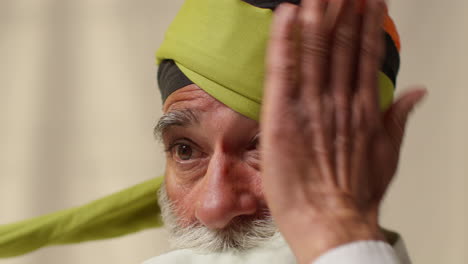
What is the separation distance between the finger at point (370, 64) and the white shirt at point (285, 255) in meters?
0.18

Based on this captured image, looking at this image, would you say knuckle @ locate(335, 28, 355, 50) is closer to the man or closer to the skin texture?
the man

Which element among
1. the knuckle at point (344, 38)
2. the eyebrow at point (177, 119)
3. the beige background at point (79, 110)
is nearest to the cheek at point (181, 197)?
the eyebrow at point (177, 119)

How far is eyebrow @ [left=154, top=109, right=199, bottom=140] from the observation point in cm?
107

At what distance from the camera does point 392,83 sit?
3.71ft

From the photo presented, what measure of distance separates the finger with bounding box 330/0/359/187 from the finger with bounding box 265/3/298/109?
6 cm

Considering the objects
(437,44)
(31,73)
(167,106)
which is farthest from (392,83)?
(31,73)

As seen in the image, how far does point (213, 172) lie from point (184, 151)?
14 cm

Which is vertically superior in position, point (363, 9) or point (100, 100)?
point (363, 9)

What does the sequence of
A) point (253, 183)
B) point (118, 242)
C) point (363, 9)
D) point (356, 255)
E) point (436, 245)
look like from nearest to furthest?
point (356, 255) → point (363, 9) → point (253, 183) → point (436, 245) → point (118, 242)

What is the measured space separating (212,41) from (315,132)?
1.15ft

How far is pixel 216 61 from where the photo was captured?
104cm

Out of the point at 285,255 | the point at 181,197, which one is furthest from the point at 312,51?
the point at 181,197

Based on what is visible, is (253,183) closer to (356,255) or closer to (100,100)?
(356,255)

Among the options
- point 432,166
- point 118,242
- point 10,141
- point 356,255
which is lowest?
point 118,242
